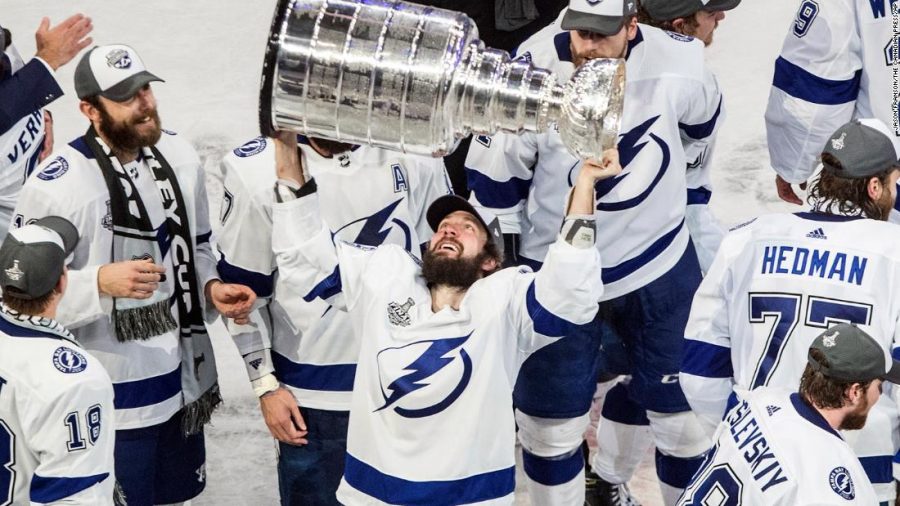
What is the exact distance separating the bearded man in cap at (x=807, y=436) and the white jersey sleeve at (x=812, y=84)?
163 cm

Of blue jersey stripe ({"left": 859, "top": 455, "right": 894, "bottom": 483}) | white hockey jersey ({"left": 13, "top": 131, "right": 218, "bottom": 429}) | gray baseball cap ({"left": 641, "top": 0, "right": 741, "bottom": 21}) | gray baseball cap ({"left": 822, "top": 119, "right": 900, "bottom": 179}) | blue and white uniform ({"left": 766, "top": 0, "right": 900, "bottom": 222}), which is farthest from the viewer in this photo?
blue and white uniform ({"left": 766, "top": 0, "right": 900, "bottom": 222})

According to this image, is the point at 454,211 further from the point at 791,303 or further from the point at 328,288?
the point at 791,303

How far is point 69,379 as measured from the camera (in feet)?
12.1

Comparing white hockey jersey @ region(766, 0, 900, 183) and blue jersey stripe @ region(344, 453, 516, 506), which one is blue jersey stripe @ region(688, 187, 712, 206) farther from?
blue jersey stripe @ region(344, 453, 516, 506)

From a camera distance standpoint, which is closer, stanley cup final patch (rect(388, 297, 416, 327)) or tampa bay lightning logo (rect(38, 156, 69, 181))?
stanley cup final patch (rect(388, 297, 416, 327))

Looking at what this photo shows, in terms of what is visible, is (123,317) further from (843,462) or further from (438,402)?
(843,462)

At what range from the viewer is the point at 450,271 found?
13.3 feet

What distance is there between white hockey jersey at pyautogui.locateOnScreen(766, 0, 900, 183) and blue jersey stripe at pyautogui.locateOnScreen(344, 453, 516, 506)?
6.13 ft

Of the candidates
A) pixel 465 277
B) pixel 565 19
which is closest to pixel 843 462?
pixel 465 277

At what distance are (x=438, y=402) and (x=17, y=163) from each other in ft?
7.78

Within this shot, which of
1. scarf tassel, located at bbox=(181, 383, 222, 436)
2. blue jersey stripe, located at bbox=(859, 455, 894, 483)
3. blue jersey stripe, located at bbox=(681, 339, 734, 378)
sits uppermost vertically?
blue jersey stripe, located at bbox=(681, 339, 734, 378)

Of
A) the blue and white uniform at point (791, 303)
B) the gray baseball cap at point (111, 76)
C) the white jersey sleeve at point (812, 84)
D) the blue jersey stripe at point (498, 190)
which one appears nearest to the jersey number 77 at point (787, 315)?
the blue and white uniform at point (791, 303)

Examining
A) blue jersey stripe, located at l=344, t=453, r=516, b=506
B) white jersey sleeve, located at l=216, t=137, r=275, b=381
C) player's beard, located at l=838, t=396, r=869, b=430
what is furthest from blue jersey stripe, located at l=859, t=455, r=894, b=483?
white jersey sleeve, located at l=216, t=137, r=275, b=381

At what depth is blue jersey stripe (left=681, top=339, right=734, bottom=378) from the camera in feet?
13.7
